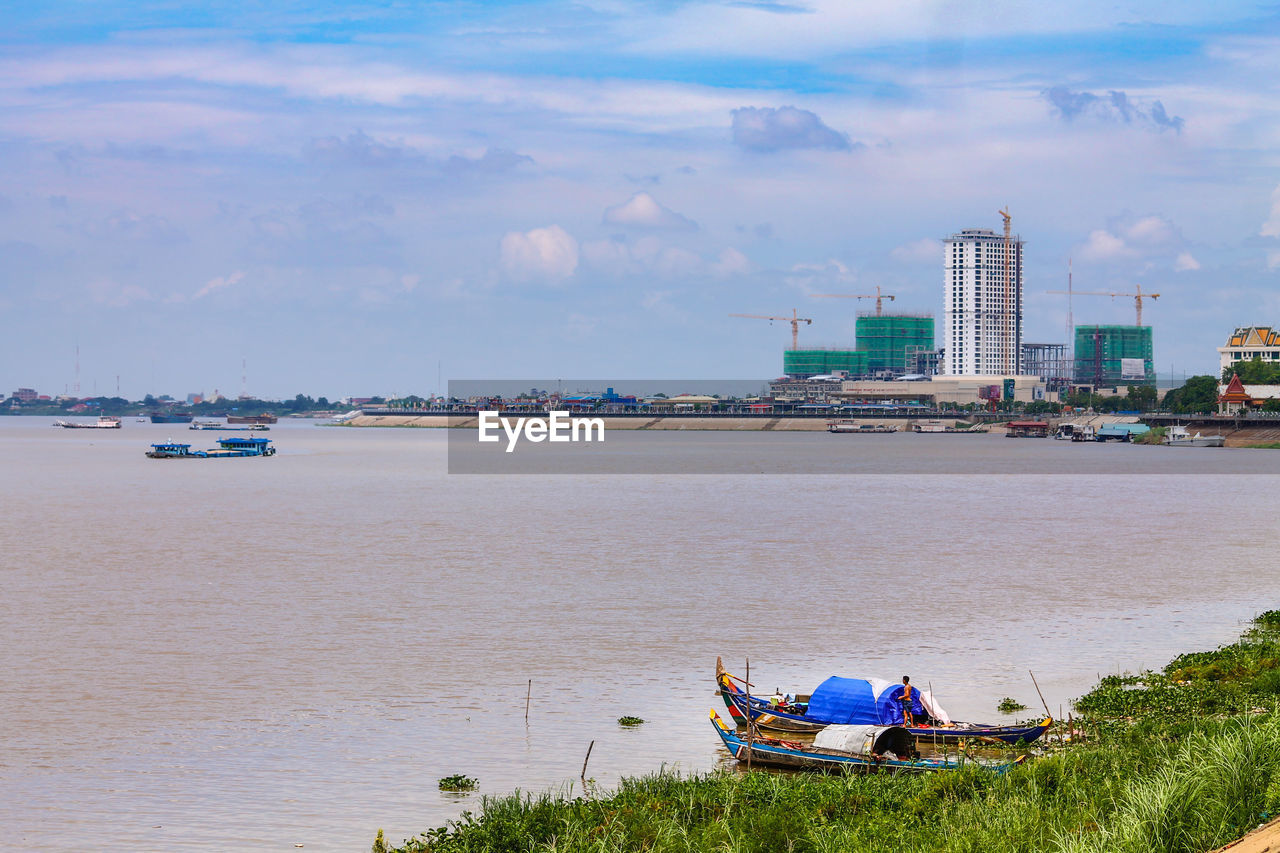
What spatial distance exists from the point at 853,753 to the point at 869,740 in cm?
44

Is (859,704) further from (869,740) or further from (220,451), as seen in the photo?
(220,451)

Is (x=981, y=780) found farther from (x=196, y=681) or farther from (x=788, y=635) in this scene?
(x=196, y=681)

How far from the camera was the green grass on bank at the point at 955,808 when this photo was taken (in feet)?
59.7

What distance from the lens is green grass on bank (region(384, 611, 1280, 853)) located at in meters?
18.2

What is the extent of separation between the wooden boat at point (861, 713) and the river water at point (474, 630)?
1585 millimetres

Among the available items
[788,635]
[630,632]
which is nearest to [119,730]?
[630,632]

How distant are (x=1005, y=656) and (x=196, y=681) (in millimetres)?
24645

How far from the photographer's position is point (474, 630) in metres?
44.3

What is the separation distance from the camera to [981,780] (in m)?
23.0

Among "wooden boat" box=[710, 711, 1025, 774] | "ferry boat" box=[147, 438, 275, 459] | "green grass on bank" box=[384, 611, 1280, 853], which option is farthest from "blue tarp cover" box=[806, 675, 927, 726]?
"ferry boat" box=[147, 438, 275, 459]

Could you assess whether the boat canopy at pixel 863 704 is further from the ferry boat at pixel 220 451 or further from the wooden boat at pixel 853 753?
the ferry boat at pixel 220 451

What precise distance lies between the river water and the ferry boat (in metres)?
79.2

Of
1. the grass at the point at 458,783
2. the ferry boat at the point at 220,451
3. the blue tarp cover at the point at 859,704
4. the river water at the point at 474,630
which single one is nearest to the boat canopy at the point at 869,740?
the blue tarp cover at the point at 859,704

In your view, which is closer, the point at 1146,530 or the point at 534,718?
the point at 534,718
